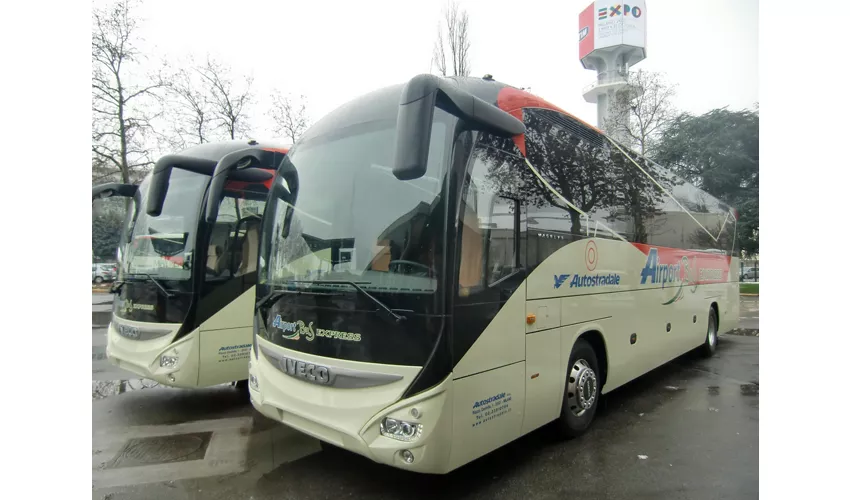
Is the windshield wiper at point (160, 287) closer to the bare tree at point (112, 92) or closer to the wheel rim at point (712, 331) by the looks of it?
the bare tree at point (112, 92)

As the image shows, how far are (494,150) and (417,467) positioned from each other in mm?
2232

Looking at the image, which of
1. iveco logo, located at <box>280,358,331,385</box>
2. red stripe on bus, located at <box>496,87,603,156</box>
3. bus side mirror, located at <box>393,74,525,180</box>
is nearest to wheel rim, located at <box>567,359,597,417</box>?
red stripe on bus, located at <box>496,87,603,156</box>

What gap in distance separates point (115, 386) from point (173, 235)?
7.68 feet

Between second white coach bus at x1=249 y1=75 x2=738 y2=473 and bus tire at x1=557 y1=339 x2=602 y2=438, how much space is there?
21 mm

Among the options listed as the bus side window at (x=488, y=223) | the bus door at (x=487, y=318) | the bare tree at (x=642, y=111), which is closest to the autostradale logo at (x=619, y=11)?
the bare tree at (x=642, y=111)

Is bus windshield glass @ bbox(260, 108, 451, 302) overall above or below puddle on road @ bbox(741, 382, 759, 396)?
above

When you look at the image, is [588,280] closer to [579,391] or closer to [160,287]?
[579,391]

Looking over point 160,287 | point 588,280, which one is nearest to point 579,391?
point 588,280

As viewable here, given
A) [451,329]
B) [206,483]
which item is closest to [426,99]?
[451,329]

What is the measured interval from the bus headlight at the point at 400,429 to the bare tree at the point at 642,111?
12.5 feet

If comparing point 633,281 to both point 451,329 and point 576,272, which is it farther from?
point 451,329

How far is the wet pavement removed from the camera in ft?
11.7

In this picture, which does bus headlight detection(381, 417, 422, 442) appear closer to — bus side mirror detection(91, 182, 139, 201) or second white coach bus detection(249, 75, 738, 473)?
second white coach bus detection(249, 75, 738, 473)

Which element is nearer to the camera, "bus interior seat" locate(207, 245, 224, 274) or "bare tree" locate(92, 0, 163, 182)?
"bare tree" locate(92, 0, 163, 182)
